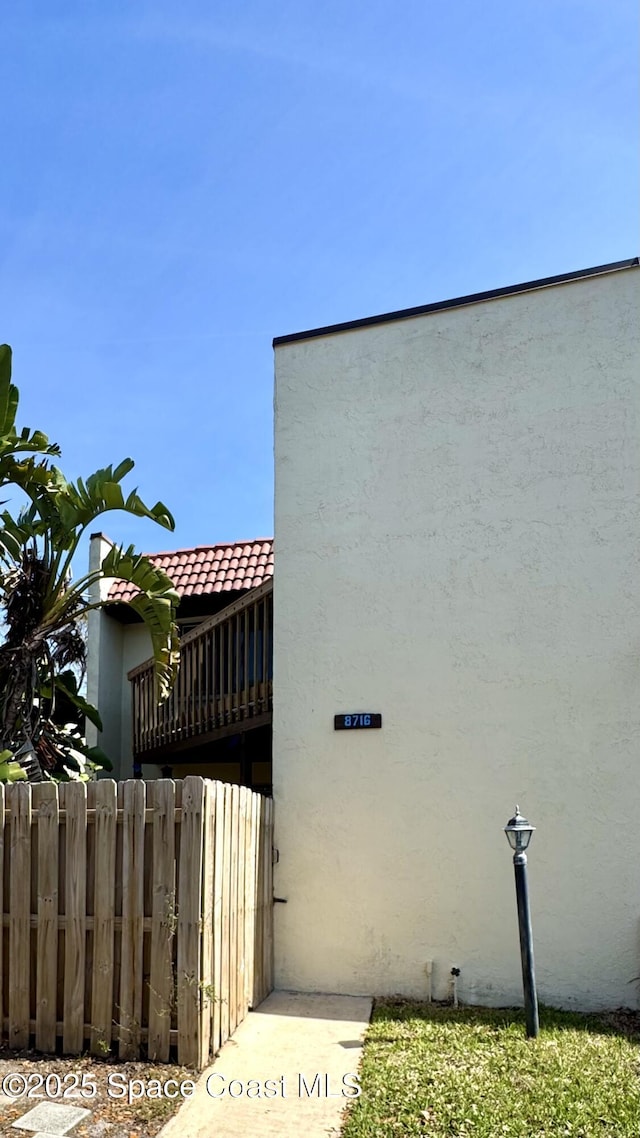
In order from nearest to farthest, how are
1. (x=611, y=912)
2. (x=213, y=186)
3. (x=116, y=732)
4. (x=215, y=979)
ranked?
1. (x=215, y=979)
2. (x=611, y=912)
3. (x=213, y=186)
4. (x=116, y=732)

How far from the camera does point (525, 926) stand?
5.88m

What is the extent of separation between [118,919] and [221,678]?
3988 mm

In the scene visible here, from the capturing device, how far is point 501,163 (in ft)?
24.2

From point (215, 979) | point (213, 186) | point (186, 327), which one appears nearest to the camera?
point (215, 979)

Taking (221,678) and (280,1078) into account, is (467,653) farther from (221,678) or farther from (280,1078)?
(280,1078)

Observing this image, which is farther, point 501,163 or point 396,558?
point 396,558

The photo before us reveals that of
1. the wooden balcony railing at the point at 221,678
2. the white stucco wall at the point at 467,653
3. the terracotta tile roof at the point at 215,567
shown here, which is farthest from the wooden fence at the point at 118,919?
the terracotta tile roof at the point at 215,567

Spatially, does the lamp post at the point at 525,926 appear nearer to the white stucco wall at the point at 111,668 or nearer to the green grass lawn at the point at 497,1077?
the green grass lawn at the point at 497,1077

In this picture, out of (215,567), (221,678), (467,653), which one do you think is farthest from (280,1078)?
(215,567)

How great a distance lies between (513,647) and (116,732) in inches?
291

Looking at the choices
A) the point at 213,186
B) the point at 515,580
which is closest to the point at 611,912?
the point at 515,580

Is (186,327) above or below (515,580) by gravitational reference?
above

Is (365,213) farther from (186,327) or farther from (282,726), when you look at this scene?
(282,726)

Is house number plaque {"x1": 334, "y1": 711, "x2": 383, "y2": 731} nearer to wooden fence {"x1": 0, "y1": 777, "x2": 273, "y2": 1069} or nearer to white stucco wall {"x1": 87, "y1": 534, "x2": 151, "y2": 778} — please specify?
wooden fence {"x1": 0, "y1": 777, "x2": 273, "y2": 1069}
